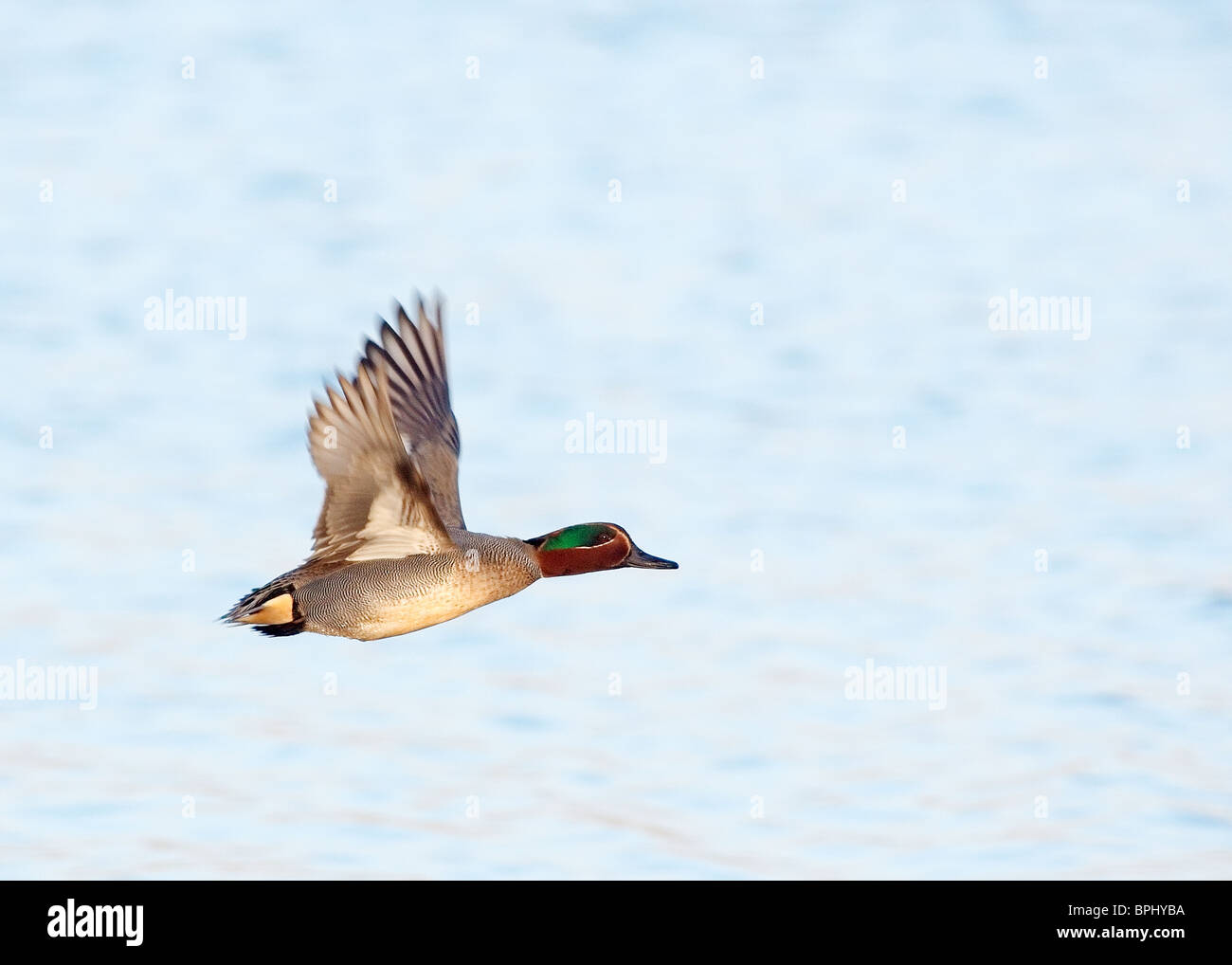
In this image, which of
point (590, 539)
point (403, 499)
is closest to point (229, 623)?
point (403, 499)

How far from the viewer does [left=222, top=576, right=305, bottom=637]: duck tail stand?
21.0 feet

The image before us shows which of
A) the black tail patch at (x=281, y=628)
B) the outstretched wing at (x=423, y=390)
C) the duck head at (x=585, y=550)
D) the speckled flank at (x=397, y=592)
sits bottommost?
the black tail patch at (x=281, y=628)

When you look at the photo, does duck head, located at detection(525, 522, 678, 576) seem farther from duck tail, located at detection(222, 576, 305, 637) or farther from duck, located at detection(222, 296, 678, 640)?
duck tail, located at detection(222, 576, 305, 637)

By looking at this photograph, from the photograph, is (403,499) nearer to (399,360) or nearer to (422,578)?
(422,578)

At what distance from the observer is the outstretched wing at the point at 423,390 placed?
24.9 feet

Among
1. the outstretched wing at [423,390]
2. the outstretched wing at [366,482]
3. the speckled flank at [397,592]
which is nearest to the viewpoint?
the outstretched wing at [366,482]

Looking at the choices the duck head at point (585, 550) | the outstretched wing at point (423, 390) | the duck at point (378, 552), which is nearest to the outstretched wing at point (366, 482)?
the duck at point (378, 552)

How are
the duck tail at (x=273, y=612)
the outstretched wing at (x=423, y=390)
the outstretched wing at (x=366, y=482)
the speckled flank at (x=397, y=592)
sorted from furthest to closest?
the outstretched wing at (x=423, y=390)
the duck tail at (x=273, y=612)
the speckled flank at (x=397, y=592)
the outstretched wing at (x=366, y=482)

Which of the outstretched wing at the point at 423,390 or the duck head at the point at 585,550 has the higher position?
the outstretched wing at the point at 423,390

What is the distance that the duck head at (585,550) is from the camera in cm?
700

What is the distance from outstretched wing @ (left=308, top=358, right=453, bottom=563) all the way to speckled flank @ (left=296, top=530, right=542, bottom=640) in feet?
0.20

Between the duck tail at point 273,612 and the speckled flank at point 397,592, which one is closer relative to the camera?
the speckled flank at point 397,592

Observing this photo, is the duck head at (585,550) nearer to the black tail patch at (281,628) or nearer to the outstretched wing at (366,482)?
the outstretched wing at (366,482)

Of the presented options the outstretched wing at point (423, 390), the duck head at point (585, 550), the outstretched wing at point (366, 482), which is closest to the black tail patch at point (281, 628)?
the outstretched wing at point (366, 482)
